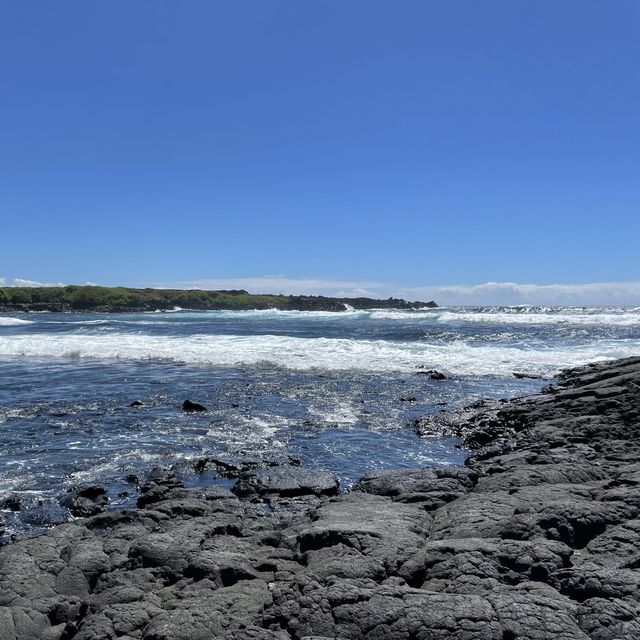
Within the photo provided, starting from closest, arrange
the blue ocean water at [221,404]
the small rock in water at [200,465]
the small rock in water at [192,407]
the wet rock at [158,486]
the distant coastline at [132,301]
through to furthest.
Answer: the wet rock at [158,486] < the small rock in water at [200,465] < the blue ocean water at [221,404] < the small rock in water at [192,407] < the distant coastline at [132,301]

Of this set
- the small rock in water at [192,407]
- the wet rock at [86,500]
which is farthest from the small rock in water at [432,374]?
the wet rock at [86,500]

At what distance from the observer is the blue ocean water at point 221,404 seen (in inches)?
506

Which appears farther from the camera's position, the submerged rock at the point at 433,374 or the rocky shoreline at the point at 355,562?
the submerged rock at the point at 433,374

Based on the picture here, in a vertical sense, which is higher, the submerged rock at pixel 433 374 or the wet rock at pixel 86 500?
the submerged rock at pixel 433 374

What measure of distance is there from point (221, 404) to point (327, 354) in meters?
15.9

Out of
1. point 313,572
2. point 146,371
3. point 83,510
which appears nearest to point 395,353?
point 146,371

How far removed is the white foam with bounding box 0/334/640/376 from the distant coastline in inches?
3631

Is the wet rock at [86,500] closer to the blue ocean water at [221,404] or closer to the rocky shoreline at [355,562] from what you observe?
the blue ocean water at [221,404]

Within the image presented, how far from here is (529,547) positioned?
21.8 ft

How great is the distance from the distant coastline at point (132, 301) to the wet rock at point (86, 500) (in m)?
122

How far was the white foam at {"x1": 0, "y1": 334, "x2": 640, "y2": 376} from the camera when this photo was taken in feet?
101

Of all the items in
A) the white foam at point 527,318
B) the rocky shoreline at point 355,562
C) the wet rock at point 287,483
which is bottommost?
the wet rock at point 287,483

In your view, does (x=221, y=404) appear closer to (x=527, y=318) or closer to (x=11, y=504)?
(x=11, y=504)

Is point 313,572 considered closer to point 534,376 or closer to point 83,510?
point 83,510
